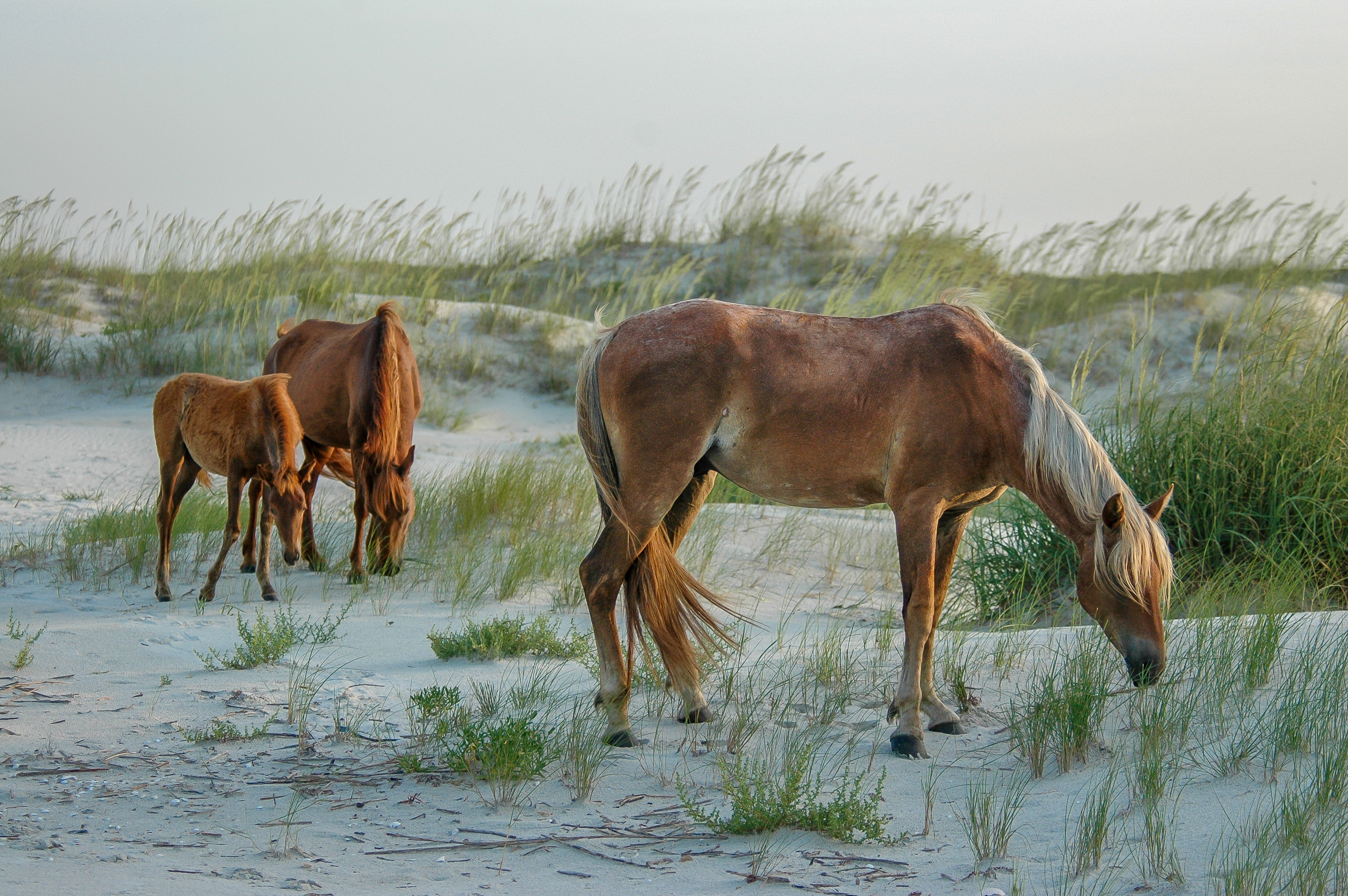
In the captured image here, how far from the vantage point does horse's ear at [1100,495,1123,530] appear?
376 cm

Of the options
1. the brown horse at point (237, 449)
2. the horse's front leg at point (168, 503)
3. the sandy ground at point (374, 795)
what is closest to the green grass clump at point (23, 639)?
the sandy ground at point (374, 795)

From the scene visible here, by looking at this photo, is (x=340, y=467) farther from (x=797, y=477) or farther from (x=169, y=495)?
(x=797, y=477)

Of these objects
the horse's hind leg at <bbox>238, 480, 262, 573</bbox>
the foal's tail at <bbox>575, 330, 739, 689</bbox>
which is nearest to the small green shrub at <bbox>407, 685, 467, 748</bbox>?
the foal's tail at <bbox>575, 330, 739, 689</bbox>

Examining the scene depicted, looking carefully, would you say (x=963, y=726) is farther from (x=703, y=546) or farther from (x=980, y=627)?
(x=703, y=546)

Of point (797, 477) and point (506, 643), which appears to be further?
point (506, 643)

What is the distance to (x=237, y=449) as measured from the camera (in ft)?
21.7

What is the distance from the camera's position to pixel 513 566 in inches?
260

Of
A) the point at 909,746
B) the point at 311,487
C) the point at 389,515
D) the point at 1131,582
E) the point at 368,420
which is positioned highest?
Result: the point at 1131,582

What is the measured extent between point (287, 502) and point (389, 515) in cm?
67

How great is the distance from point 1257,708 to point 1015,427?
4.37ft

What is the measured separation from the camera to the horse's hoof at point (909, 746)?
155 inches

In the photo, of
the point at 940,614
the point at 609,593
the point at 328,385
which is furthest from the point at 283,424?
the point at 940,614

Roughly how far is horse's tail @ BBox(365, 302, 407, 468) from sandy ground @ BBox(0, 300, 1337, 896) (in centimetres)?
127

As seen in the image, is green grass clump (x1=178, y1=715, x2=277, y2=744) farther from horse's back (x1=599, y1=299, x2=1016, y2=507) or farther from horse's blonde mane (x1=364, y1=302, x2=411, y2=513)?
horse's blonde mane (x1=364, y1=302, x2=411, y2=513)
